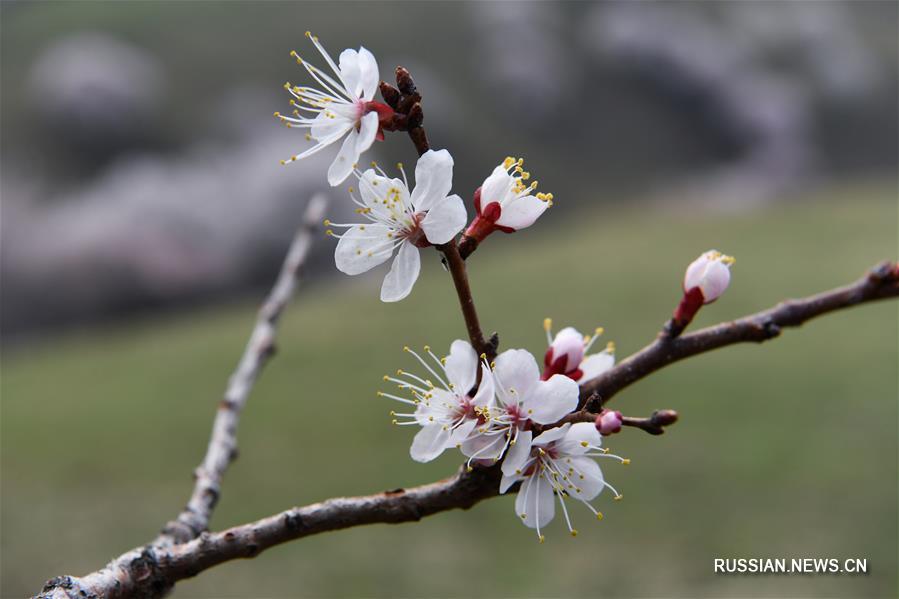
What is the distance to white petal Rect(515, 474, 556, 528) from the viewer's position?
63 centimetres

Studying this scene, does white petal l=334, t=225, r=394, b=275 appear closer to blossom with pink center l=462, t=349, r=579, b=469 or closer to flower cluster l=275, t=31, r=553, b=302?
flower cluster l=275, t=31, r=553, b=302

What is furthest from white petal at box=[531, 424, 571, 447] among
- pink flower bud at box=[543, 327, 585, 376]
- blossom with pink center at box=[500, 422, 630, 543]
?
pink flower bud at box=[543, 327, 585, 376]

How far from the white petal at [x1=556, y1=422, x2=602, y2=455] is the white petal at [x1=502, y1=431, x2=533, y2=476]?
→ 1.4 inches

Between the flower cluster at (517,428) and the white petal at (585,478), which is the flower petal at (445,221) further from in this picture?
the white petal at (585,478)

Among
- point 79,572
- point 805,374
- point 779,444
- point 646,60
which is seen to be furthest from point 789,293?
point 646,60

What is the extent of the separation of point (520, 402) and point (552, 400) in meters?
0.02

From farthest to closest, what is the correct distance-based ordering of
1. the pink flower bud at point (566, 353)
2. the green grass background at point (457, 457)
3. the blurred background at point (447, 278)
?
the blurred background at point (447, 278)
the green grass background at point (457, 457)
the pink flower bud at point (566, 353)

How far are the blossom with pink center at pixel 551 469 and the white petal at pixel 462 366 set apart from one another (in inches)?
2.6

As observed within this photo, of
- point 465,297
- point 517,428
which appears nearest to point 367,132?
point 465,297

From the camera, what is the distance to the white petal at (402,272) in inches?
23.9

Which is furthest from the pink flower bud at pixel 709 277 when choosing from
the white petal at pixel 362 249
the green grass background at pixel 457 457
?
the green grass background at pixel 457 457

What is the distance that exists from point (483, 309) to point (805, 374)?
6.14 feet

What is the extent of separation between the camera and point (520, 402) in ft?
1.93

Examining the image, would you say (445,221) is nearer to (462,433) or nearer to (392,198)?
(392,198)
